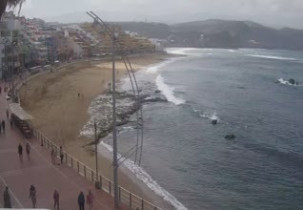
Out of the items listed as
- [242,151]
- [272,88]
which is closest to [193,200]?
[242,151]

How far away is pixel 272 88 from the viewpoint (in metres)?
71.3

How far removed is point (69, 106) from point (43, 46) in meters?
40.9

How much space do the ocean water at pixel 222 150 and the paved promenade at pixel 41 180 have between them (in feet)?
16.3

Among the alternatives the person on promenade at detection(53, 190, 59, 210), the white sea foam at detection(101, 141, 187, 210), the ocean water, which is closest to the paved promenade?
the person on promenade at detection(53, 190, 59, 210)

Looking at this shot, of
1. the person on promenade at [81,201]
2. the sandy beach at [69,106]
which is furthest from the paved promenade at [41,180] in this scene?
the sandy beach at [69,106]

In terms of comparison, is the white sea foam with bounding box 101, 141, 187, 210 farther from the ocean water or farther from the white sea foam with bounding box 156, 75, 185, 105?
the white sea foam with bounding box 156, 75, 185, 105

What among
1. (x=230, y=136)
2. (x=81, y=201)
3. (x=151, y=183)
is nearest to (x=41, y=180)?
(x=81, y=201)

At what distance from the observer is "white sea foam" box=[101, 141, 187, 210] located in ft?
73.5

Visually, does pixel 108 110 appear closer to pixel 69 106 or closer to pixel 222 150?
pixel 69 106

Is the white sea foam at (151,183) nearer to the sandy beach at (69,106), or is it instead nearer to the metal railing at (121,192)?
the sandy beach at (69,106)

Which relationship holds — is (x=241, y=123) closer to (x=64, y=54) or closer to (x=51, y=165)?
(x=51, y=165)

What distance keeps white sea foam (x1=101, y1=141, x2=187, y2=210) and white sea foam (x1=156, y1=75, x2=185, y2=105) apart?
25.9m

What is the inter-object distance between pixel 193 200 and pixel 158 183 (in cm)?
268

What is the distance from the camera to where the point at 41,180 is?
67.3ft
